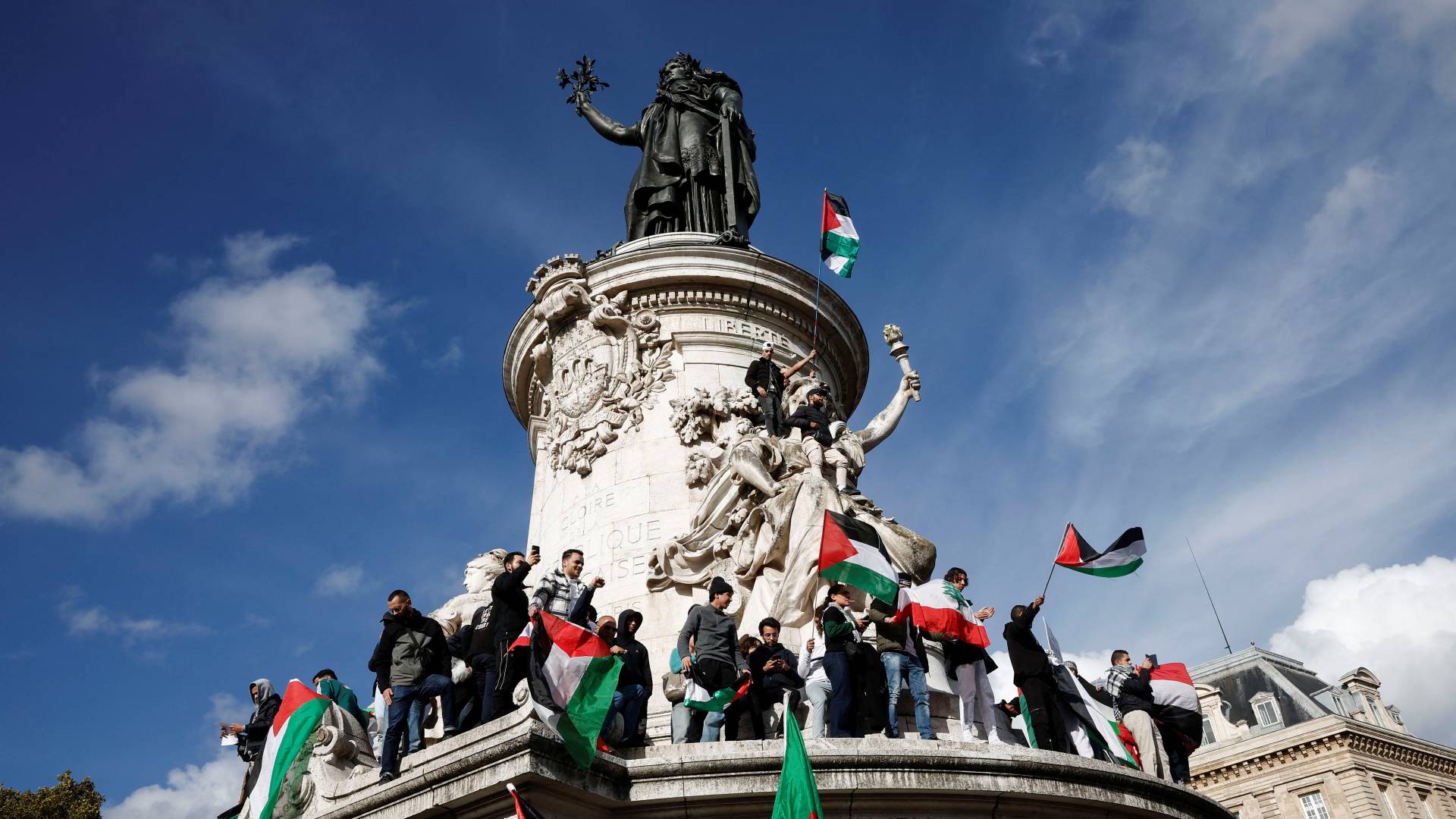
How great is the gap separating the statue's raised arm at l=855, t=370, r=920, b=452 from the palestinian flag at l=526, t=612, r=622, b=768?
620 cm

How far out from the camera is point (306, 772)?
922 cm

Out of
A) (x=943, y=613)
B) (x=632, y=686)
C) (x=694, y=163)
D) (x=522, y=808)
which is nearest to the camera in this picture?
Answer: (x=522, y=808)

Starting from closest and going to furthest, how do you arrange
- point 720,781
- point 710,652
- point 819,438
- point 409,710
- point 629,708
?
point 720,781, point 629,708, point 409,710, point 710,652, point 819,438

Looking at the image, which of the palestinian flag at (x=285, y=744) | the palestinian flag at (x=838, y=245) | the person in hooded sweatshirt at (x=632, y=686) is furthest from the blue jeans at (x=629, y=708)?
the palestinian flag at (x=838, y=245)

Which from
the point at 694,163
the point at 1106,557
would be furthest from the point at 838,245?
the point at 1106,557

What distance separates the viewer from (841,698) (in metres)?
8.65

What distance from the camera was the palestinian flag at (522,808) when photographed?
23.2 ft

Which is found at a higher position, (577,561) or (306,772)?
(577,561)

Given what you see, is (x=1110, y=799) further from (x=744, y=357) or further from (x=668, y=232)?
(x=668, y=232)

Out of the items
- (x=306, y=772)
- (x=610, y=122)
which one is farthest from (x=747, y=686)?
(x=610, y=122)

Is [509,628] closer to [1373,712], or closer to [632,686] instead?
[632,686]

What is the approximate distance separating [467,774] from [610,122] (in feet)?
50.3

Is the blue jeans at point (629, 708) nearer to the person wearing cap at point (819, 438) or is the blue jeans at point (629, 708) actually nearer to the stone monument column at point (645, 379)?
the stone monument column at point (645, 379)

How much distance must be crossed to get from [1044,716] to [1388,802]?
28.8 metres
